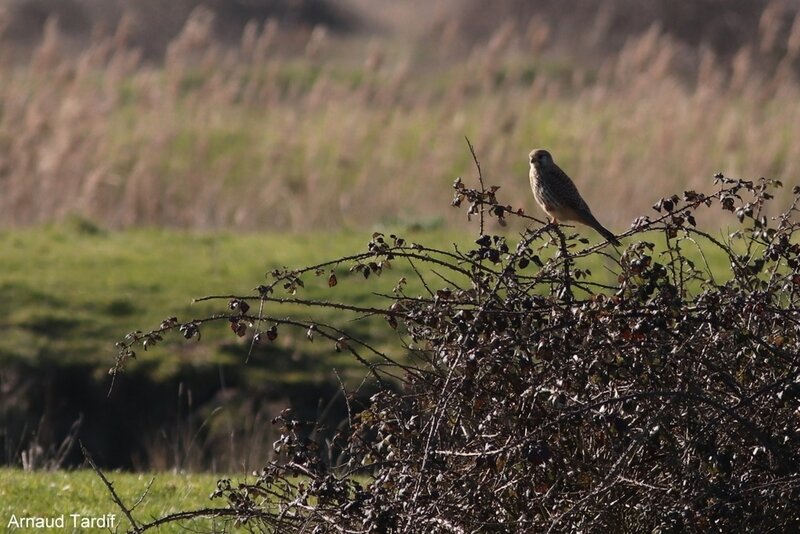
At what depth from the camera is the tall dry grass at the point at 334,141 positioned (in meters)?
12.2

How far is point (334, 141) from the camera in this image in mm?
13492

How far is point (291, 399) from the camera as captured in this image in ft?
27.9

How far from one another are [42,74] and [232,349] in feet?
18.1

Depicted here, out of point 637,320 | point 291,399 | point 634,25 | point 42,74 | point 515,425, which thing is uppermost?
point 634,25

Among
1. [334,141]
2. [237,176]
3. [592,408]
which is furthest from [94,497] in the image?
[334,141]

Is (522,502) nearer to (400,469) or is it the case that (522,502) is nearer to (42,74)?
(400,469)

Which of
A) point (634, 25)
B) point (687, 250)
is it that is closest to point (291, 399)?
point (687, 250)

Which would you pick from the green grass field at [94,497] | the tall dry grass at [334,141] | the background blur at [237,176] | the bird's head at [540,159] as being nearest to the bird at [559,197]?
the bird's head at [540,159]

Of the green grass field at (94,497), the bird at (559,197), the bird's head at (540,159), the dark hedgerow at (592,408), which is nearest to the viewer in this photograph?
the dark hedgerow at (592,408)

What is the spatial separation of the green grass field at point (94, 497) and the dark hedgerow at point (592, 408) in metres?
1.35

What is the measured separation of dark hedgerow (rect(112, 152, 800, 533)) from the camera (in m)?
3.36

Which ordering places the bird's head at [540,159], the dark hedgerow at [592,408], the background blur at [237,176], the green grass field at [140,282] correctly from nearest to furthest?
the dark hedgerow at [592,408] → the bird's head at [540,159] → the background blur at [237,176] → the green grass field at [140,282]

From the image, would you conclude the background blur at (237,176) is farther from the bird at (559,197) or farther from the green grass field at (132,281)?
the bird at (559,197)

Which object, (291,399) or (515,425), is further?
(291,399)
